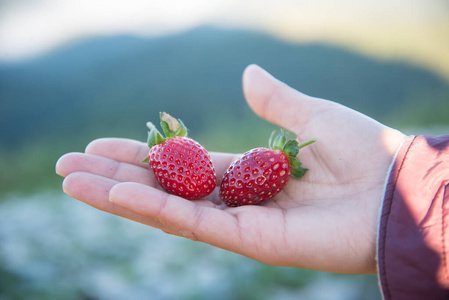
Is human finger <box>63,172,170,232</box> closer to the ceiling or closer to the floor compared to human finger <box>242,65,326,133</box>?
closer to the floor

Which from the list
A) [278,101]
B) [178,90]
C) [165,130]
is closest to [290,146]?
[278,101]

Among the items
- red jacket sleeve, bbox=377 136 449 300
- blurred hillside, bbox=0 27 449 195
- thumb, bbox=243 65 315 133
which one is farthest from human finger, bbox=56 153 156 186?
blurred hillside, bbox=0 27 449 195

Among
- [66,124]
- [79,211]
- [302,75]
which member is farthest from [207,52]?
[79,211]

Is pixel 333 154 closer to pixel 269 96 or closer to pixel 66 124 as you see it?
pixel 269 96

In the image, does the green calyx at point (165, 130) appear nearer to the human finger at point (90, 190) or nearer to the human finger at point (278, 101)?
the human finger at point (90, 190)

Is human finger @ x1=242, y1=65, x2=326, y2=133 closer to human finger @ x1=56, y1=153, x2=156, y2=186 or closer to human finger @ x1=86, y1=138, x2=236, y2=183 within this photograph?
human finger @ x1=86, y1=138, x2=236, y2=183

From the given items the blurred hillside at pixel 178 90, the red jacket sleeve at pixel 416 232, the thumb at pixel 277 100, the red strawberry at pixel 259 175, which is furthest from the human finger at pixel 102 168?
the blurred hillside at pixel 178 90
